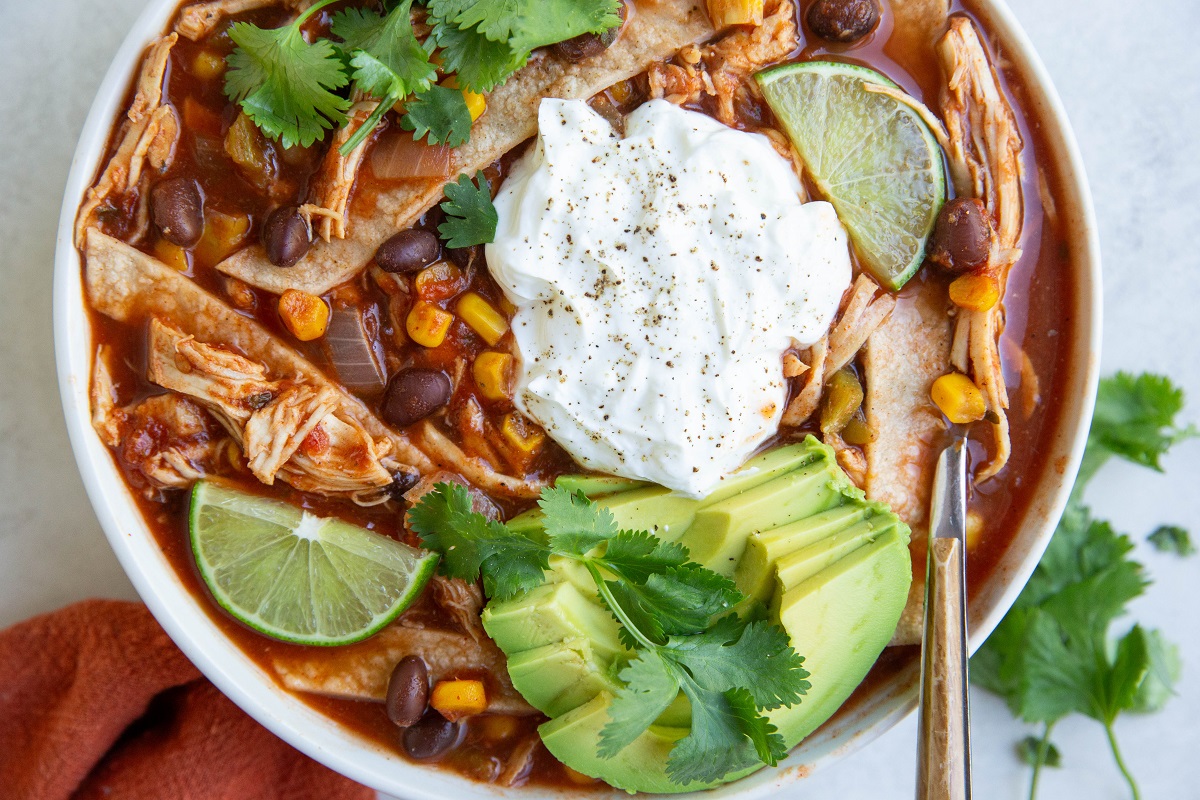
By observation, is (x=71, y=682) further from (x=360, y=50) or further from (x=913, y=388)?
(x=913, y=388)

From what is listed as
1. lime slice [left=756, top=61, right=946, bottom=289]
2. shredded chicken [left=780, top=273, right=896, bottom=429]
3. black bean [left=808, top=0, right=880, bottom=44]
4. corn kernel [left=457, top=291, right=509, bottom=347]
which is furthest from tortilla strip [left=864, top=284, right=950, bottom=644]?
corn kernel [left=457, top=291, right=509, bottom=347]

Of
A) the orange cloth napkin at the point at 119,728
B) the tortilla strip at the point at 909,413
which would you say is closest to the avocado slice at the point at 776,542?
the tortilla strip at the point at 909,413

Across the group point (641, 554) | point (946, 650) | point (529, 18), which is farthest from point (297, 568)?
point (946, 650)

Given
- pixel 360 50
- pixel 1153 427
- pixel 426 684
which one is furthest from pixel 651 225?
pixel 1153 427

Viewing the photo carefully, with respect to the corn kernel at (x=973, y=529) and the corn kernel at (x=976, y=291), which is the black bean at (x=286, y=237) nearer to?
the corn kernel at (x=976, y=291)

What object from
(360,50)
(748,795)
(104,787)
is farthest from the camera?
(104,787)

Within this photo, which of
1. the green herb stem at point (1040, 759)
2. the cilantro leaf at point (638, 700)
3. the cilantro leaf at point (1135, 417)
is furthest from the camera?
the green herb stem at point (1040, 759)
